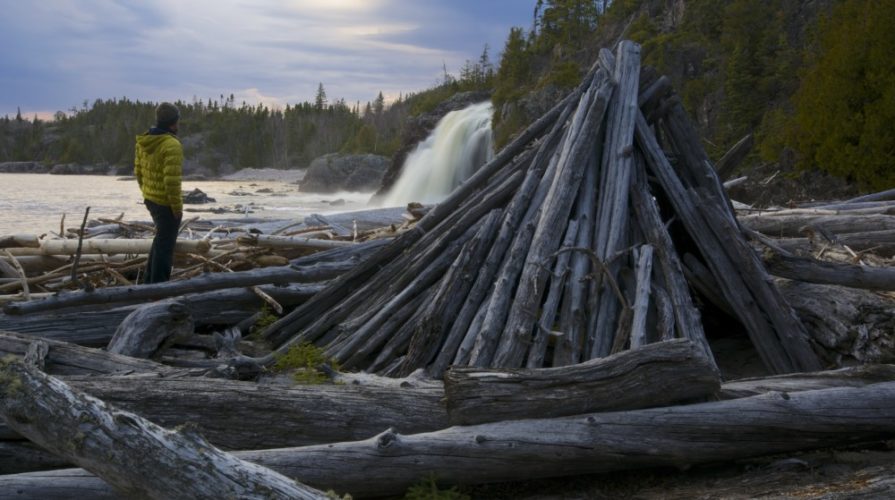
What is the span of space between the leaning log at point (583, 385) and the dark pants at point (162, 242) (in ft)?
16.8

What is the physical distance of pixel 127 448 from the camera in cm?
287

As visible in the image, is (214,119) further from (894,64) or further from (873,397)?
(873,397)

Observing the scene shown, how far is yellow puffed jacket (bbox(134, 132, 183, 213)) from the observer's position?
804 cm

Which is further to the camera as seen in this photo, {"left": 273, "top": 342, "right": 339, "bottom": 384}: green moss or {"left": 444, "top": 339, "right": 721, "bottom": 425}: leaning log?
{"left": 273, "top": 342, "right": 339, "bottom": 384}: green moss

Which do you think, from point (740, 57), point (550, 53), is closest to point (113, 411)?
point (740, 57)

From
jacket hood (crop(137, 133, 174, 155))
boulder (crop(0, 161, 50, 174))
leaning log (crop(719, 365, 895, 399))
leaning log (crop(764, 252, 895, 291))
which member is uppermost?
boulder (crop(0, 161, 50, 174))

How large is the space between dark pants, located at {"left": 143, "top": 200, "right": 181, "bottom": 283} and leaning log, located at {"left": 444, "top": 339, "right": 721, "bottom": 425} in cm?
511

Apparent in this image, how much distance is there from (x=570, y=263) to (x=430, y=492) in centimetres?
250

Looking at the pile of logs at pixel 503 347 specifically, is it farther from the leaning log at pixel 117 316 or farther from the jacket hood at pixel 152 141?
the jacket hood at pixel 152 141

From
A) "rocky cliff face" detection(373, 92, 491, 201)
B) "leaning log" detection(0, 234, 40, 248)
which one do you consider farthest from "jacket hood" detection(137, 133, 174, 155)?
"rocky cliff face" detection(373, 92, 491, 201)

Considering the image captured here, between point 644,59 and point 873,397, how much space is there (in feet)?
94.0

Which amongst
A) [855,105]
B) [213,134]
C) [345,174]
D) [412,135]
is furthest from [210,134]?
[855,105]

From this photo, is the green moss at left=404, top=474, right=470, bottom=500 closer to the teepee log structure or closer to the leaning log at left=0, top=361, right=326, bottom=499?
the leaning log at left=0, top=361, right=326, bottom=499

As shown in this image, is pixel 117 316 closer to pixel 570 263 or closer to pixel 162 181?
pixel 162 181
